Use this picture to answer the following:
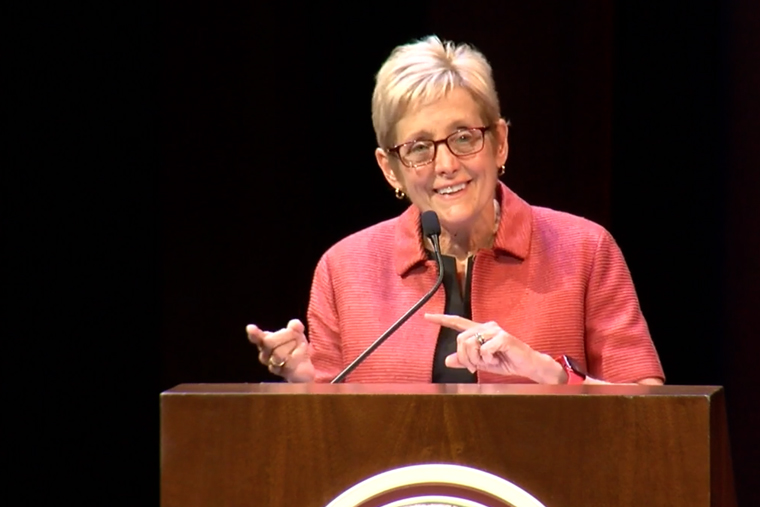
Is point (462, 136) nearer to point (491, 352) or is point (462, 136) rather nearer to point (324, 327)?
point (324, 327)

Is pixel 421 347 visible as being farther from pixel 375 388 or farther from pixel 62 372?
pixel 62 372

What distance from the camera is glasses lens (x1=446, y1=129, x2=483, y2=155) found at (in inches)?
80.4

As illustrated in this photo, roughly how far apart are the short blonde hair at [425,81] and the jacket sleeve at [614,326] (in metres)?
0.31

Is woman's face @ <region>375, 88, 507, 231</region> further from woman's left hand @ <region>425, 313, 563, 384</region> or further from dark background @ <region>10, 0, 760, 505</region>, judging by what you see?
dark background @ <region>10, 0, 760, 505</region>

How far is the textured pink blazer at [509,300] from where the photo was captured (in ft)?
6.55

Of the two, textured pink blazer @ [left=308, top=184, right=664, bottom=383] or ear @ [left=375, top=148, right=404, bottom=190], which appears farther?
ear @ [left=375, top=148, right=404, bottom=190]

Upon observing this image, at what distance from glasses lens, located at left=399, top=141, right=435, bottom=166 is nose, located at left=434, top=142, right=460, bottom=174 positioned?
2 centimetres

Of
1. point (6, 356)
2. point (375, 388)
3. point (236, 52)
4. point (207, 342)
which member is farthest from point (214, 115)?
point (375, 388)

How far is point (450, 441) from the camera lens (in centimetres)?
110

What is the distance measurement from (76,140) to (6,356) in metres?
0.50

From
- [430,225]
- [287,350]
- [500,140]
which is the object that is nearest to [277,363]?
[287,350]

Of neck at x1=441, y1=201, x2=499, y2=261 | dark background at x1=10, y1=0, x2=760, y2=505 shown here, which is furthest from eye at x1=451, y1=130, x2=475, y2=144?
dark background at x1=10, y1=0, x2=760, y2=505

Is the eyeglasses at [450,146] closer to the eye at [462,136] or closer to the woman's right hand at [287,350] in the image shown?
the eye at [462,136]

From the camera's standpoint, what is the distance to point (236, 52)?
9.54ft
